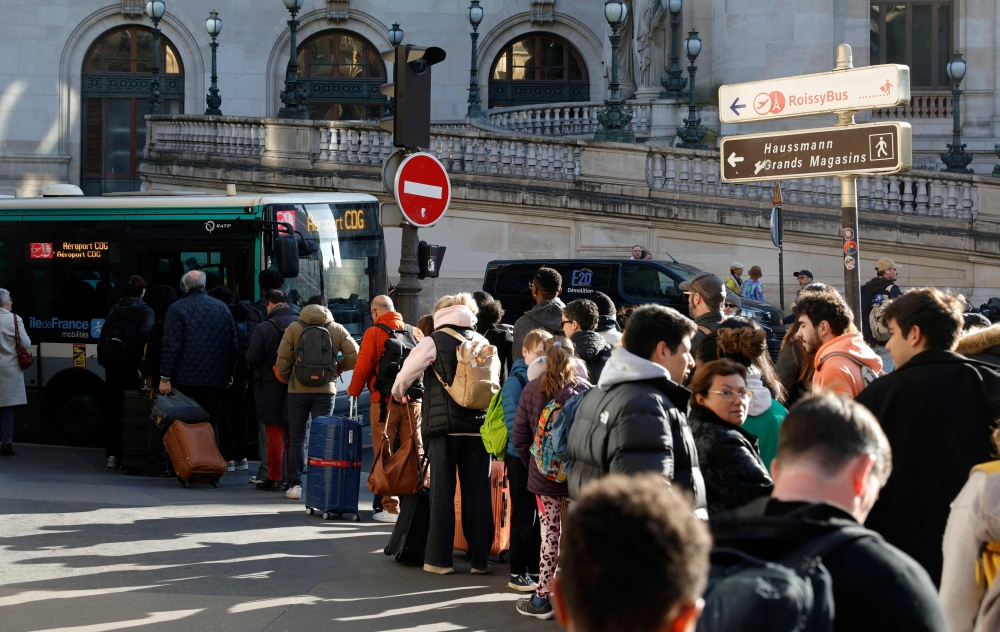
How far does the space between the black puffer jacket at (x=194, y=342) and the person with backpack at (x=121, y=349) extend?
0.84 m

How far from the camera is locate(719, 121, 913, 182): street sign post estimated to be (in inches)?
297

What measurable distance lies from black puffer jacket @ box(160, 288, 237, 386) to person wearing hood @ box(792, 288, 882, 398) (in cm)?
624

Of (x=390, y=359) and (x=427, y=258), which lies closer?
(x=390, y=359)

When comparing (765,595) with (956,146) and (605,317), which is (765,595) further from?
(956,146)

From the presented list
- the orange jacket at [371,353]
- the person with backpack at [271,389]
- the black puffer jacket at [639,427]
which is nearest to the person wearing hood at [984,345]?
the black puffer jacket at [639,427]

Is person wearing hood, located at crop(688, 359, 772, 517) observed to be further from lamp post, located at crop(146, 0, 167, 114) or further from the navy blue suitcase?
lamp post, located at crop(146, 0, 167, 114)

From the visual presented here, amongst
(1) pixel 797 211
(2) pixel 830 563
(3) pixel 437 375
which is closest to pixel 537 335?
(3) pixel 437 375

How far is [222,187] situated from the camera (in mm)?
26859

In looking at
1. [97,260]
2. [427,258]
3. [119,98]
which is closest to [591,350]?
[427,258]

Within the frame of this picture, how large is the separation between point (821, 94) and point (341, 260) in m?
7.19

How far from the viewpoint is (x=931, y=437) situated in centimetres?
427

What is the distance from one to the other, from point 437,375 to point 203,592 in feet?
5.99

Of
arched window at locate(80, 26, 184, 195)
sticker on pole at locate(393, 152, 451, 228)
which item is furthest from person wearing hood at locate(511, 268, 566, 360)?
arched window at locate(80, 26, 184, 195)

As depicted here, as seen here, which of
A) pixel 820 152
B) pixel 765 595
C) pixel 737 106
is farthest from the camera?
pixel 737 106
